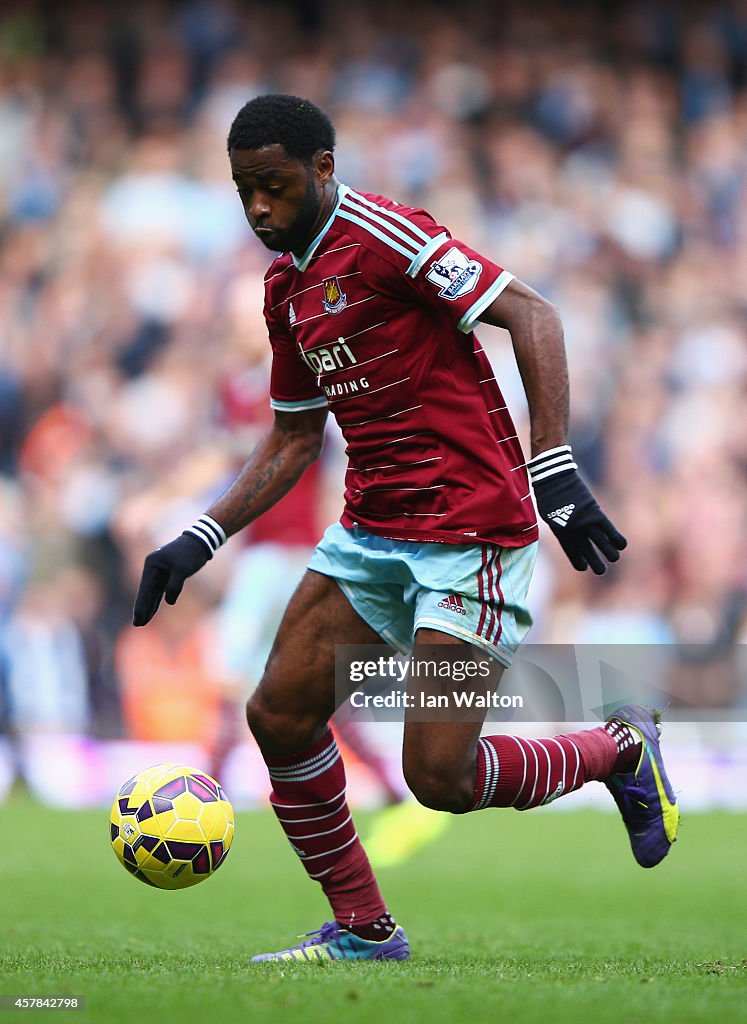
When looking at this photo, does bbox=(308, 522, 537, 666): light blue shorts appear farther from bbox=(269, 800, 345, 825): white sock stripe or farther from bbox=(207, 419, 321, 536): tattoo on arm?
bbox=(269, 800, 345, 825): white sock stripe

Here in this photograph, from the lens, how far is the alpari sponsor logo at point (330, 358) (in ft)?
14.0

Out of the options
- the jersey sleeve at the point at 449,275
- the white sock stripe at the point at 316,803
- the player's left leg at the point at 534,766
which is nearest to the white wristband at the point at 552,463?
the jersey sleeve at the point at 449,275

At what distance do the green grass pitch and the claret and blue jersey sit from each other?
124 centimetres

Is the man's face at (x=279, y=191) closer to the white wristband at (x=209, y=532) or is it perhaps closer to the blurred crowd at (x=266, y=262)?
the white wristband at (x=209, y=532)

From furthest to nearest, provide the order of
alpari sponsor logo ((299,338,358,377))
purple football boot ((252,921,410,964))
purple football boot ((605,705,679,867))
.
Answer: purple football boot ((605,705,679,867)) < purple football boot ((252,921,410,964)) < alpari sponsor logo ((299,338,358,377))

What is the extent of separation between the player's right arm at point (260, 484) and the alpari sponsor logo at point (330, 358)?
1.41ft

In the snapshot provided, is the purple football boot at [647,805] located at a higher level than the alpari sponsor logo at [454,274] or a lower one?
lower

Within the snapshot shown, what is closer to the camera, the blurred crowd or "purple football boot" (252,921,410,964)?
"purple football boot" (252,921,410,964)

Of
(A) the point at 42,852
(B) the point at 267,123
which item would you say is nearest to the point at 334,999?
(B) the point at 267,123

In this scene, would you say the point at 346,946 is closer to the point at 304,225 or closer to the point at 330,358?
the point at 330,358

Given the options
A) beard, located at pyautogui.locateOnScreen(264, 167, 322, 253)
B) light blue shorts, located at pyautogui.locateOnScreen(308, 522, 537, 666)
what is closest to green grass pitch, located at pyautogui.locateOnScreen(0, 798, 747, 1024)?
light blue shorts, located at pyautogui.locateOnScreen(308, 522, 537, 666)

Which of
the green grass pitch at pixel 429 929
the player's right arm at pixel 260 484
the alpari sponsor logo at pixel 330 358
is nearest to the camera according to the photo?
the green grass pitch at pixel 429 929

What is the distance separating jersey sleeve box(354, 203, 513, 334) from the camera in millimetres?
4051

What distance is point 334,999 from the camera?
3410 mm
